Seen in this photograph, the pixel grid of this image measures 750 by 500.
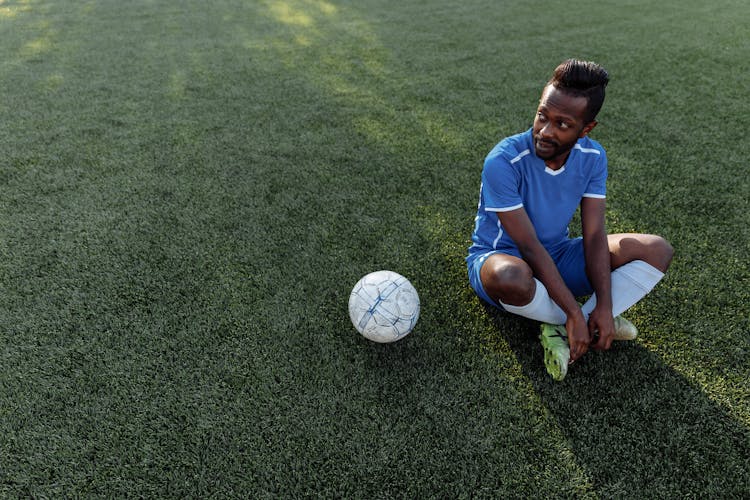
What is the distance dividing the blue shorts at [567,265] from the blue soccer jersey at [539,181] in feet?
0.39

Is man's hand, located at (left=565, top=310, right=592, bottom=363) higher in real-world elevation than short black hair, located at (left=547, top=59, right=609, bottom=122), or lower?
lower

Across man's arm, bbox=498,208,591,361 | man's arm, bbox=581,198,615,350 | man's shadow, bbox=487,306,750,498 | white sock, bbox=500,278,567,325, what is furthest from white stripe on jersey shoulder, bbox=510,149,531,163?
man's shadow, bbox=487,306,750,498

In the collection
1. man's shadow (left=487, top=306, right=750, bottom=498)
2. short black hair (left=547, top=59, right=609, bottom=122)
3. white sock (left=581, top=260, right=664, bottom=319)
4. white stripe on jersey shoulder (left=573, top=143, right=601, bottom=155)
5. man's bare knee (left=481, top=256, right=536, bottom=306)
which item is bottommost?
man's shadow (left=487, top=306, right=750, bottom=498)

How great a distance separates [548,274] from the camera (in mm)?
1818

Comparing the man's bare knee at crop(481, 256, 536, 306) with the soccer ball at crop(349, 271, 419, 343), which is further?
the soccer ball at crop(349, 271, 419, 343)

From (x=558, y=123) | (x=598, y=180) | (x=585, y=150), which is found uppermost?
(x=558, y=123)

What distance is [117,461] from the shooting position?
5.28ft

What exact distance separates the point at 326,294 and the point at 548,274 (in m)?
0.99

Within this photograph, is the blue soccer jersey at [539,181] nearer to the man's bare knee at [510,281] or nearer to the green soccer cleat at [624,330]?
the man's bare knee at [510,281]

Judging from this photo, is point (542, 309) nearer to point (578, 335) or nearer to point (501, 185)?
point (578, 335)

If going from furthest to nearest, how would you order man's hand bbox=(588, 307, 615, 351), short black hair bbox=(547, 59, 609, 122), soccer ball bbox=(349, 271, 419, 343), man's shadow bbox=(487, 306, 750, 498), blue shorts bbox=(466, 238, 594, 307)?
blue shorts bbox=(466, 238, 594, 307)
soccer ball bbox=(349, 271, 419, 343)
man's hand bbox=(588, 307, 615, 351)
short black hair bbox=(547, 59, 609, 122)
man's shadow bbox=(487, 306, 750, 498)

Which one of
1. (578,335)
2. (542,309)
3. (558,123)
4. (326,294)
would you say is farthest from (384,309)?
(558,123)

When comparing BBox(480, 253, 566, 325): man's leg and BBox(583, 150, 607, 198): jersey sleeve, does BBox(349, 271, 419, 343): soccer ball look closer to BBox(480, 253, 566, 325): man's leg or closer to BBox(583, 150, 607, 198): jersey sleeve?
BBox(480, 253, 566, 325): man's leg

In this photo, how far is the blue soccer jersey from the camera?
6.08 feet
